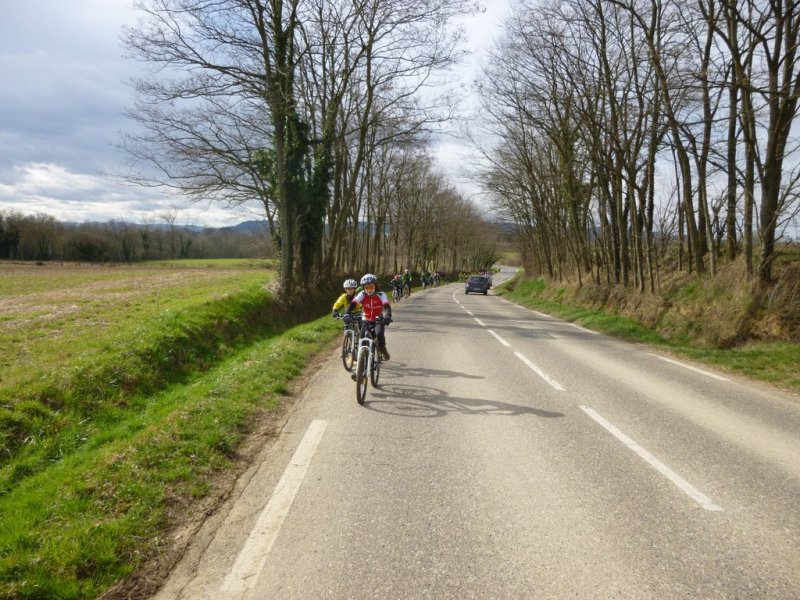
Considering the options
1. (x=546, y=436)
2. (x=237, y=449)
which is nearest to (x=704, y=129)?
(x=546, y=436)

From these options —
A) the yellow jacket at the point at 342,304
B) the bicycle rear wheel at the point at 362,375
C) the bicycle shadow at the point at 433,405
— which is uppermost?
the yellow jacket at the point at 342,304

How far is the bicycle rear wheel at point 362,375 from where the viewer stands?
690cm

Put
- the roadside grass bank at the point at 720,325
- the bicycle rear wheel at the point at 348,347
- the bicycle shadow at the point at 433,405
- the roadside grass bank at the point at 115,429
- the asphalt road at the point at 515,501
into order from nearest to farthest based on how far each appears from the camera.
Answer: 1. the asphalt road at the point at 515,501
2. the roadside grass bank at the point at 115,429
3. the bicycle shadow at the point at 433,405
4. the bicycle rear wheel at the point at 348,347
5. the roadside grass bank at the point at 720,325

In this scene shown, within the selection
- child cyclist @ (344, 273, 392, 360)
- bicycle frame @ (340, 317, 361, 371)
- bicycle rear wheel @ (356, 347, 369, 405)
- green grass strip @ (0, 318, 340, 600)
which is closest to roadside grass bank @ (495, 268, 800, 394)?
child cyclist @ (344, 273, 392, 360)

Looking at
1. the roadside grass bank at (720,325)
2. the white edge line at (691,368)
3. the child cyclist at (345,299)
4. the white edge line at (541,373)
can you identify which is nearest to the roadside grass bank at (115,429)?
the child cyclist at (345,299)

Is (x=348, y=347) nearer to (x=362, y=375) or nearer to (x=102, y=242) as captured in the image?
(x=362, y=375)

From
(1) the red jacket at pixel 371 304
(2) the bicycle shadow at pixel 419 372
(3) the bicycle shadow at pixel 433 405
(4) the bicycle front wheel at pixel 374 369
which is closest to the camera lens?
(3) the bicycle shadow at pixel 433 405

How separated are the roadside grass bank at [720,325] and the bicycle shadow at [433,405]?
491cm

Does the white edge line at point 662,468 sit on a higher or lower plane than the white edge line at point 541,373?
higher

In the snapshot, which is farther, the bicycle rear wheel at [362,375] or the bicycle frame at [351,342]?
the bicycle frame at [351,342]

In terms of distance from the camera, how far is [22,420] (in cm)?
670

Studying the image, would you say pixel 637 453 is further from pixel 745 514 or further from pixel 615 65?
A: pixel 615 65

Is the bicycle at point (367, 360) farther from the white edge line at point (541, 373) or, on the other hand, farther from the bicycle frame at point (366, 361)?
the white edge line at point (541, 373)

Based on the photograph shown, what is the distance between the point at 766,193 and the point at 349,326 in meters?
10.3
